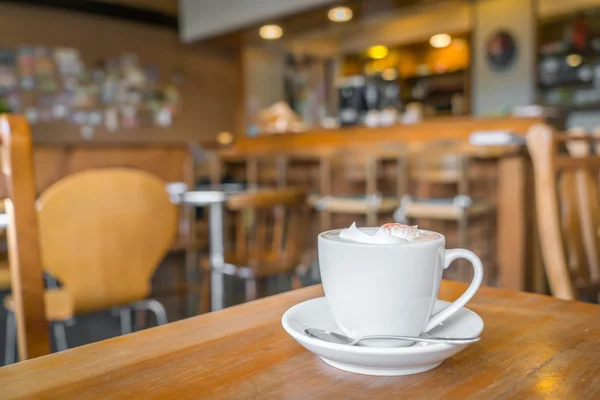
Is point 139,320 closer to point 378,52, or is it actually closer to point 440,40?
point 440,40

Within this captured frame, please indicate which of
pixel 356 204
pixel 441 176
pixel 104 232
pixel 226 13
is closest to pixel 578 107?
pixel 441 176

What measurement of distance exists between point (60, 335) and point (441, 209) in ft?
7.68

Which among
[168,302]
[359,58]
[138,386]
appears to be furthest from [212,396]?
[359,58]

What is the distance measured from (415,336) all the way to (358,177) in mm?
3866

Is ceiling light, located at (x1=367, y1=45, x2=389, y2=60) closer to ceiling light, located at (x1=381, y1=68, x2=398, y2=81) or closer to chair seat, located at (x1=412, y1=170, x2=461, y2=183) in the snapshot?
ceiling light, located at (x1=381, y1=68, x2=398, y2=81)

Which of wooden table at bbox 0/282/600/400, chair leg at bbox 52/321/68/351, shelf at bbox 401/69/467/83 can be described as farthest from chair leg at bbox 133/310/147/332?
shelf at bbox 401/69/467/83

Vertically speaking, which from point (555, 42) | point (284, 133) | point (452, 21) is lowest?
point (284, 133)

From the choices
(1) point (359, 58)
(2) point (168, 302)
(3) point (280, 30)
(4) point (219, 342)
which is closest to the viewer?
(4) point (219, 342)

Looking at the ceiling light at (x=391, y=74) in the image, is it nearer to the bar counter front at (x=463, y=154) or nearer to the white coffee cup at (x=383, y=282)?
the bar counter front at (x=463, y=154)

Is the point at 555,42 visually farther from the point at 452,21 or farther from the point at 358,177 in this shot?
the point at 358,177

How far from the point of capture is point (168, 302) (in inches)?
141

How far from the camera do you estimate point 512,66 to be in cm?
671

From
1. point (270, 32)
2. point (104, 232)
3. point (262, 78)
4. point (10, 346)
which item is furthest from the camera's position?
point (262, 78)

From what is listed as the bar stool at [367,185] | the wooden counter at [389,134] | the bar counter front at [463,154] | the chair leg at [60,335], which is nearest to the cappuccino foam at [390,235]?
the bar counter front at [463,154]
